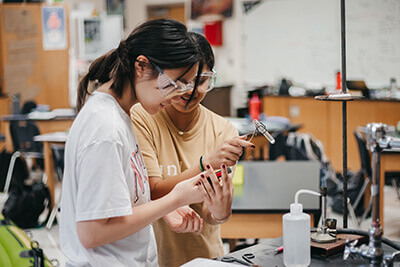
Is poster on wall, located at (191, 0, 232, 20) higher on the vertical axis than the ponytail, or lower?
higher

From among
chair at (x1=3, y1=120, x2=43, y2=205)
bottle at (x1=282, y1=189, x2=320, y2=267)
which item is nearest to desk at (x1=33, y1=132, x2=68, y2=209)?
chair at (x1=3, y1=120, x2=43, y2=205)

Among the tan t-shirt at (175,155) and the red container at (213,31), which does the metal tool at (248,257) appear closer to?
the tan t-shirt at (175,155)

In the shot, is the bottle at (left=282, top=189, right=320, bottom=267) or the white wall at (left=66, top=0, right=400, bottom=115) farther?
the white wall at (left=66, top=0, right=400, bottom=115)

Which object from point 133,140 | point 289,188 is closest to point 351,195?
point 289,188

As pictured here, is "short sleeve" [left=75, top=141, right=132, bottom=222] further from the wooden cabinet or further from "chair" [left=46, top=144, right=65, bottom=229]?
the wooden cabinet

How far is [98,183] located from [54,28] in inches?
298

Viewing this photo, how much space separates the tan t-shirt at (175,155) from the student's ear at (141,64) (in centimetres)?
41

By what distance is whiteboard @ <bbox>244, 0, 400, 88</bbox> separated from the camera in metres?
6.32

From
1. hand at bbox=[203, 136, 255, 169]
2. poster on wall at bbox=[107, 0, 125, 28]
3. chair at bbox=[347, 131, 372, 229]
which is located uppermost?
poster on wall at bbox=[107, 0, 125, 28]

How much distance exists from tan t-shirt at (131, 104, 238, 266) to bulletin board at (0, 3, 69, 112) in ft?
22.2

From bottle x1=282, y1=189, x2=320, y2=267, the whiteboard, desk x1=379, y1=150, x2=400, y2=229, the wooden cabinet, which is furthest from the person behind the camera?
the whiteboard

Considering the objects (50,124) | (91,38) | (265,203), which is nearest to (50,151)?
(50,124)

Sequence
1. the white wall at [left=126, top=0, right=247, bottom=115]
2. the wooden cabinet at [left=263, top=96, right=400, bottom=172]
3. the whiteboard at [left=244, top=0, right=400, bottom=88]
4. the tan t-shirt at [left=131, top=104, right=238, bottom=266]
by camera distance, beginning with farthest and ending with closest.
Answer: the white wall at [left=126, top=0, right=247, bottom=115], the whiteboard at [left=244, top=0, right=400, bottom=88], the wooden cabinet at [left=263, top=96, right=400, bottom=172], the tan t-shirt at [left=131, top=104, right=238, bottom=266]

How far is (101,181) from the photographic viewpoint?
1197 millimetres
